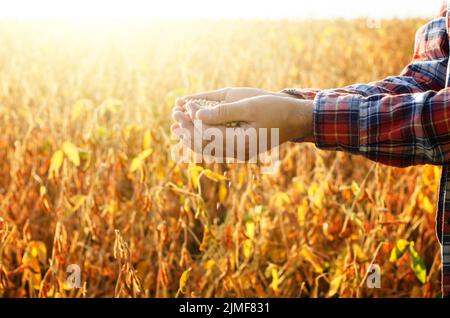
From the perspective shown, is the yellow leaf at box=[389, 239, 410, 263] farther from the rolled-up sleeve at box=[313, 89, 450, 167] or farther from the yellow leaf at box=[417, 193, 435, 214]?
the rolled-up sleeve at box=[313, 89, 450, 167]

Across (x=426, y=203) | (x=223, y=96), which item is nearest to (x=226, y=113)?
(x=223, y=96)

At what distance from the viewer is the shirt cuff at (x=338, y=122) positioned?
0.86m

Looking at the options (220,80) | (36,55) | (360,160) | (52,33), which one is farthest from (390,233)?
(52,33)

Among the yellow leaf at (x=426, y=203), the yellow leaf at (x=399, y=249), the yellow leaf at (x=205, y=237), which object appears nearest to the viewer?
the yellow leaf at (x=205, y=237)

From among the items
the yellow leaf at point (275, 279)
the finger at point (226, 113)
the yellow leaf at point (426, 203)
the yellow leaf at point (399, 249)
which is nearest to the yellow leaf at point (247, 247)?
the yellow leaf at point (275, 279)

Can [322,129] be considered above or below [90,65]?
below

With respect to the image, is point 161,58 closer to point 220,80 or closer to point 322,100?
point 220,80

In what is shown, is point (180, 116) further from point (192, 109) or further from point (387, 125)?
point (387, 125)

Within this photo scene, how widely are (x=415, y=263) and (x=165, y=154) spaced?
1000mm

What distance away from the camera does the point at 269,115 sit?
89cm

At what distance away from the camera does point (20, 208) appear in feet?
5.91

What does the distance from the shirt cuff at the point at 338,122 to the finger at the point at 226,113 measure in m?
0.10

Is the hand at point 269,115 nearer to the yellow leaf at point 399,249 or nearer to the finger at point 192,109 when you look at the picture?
the finger at point 192,109

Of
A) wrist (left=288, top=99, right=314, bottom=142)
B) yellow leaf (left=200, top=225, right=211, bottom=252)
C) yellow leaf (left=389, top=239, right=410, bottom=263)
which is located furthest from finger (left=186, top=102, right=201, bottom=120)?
yellow leaf (left=389, top=239, right=410, bottom=263)
